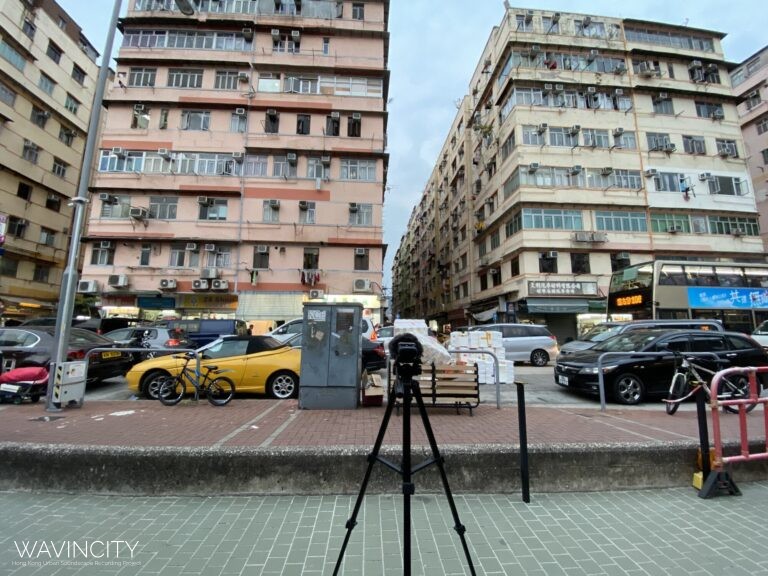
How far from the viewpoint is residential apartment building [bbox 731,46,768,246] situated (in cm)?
3203

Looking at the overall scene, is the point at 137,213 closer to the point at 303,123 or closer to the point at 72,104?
the point at 303,123

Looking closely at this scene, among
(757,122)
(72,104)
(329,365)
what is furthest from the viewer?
(757,122)

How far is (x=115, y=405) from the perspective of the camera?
684 centimetres

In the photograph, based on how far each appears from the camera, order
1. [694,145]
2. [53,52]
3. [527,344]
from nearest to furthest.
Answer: [527,344] → [694,145] → [53,52]

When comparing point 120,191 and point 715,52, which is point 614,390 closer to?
point 120,191

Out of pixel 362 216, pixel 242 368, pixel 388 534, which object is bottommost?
pixel 388 534

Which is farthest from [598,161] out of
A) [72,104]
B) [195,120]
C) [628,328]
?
A: [72,104]

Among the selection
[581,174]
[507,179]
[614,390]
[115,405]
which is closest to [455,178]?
[507,179]

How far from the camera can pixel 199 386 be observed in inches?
280

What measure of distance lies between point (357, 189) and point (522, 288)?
13.1 m

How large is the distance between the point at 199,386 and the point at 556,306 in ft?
74.9

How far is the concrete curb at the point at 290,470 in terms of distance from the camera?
346 centimetres

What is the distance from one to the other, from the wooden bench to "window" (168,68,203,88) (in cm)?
2744

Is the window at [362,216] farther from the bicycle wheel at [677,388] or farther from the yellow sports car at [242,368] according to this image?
the bicycle wheel at [677,388]
